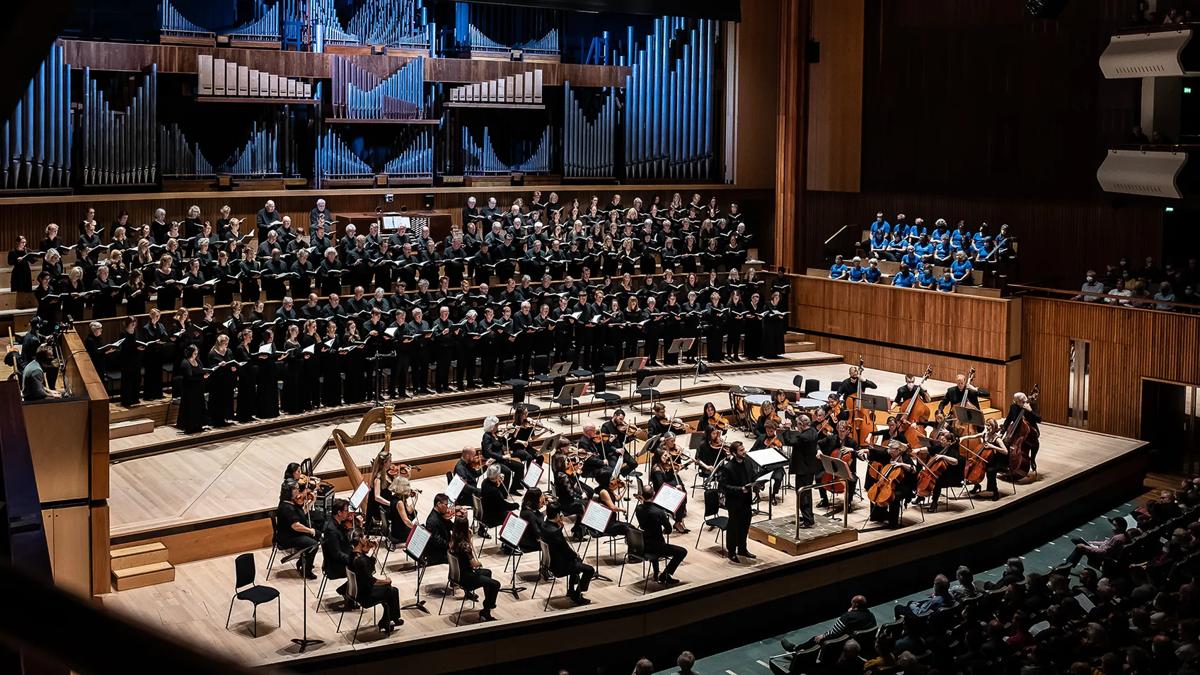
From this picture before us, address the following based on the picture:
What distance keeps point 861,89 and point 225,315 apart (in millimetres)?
10620

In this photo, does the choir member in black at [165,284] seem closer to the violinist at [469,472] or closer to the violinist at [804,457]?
the violinist at [469,472]

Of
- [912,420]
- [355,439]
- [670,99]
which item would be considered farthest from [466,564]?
[670,99]

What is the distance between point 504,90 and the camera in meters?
17.1

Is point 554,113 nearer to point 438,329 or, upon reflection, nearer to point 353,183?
point 353,183

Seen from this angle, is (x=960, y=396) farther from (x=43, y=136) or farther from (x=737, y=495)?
(x=43, y=136)

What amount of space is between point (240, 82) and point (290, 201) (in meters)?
1.54

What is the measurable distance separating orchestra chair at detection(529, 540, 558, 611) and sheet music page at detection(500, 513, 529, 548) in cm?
25

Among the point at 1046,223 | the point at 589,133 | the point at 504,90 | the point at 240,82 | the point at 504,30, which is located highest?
the point at 504,30

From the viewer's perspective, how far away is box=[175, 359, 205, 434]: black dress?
11344mm

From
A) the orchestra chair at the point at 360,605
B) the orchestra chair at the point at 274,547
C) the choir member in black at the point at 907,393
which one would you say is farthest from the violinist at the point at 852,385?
the orchestra chair at the point at 360,605

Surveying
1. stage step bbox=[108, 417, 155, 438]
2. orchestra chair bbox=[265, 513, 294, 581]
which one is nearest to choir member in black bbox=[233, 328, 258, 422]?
stage step bbox=[108, 417, 155, 438]

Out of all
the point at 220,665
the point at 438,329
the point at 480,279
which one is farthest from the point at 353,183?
the point at 220,665

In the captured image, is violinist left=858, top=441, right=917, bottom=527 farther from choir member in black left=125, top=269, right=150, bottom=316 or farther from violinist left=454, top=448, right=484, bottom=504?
choir member in black left=125, top=269, right=150, bottom=316

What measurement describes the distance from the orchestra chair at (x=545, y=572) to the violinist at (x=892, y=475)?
3.15 meters
